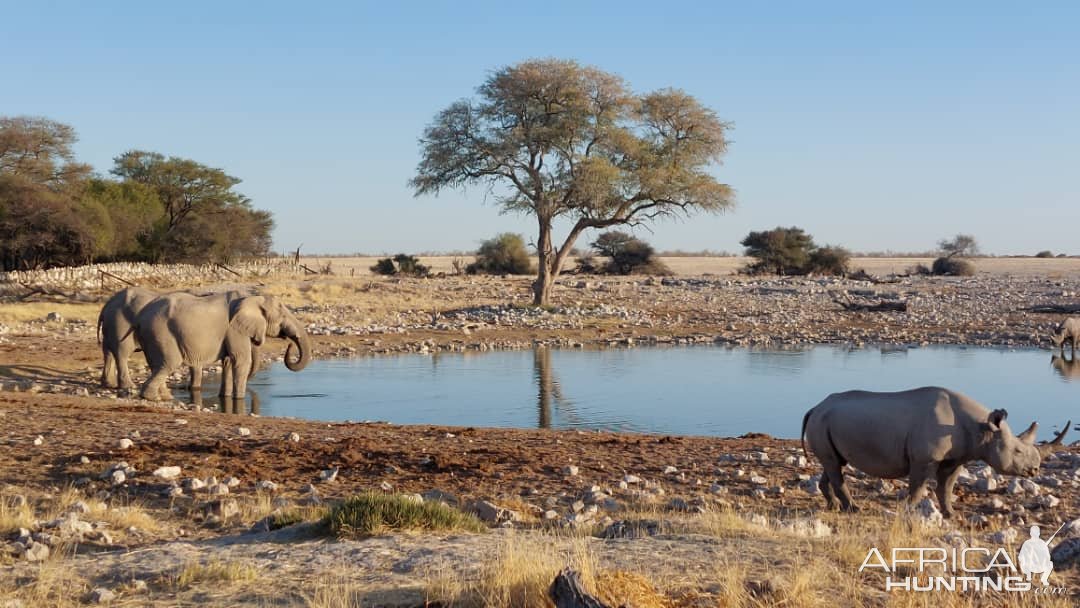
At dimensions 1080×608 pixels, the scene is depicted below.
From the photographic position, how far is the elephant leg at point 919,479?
7.79 m

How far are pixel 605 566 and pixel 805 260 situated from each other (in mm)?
55468

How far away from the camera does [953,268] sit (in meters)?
60.5

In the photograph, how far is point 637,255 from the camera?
57.9 metres

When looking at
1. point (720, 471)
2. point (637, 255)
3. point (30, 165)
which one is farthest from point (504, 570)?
point (637, 255)

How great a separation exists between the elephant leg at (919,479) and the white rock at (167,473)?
6150 mm

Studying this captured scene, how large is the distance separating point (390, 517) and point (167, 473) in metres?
2.91

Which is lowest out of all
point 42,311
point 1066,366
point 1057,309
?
point 1066,366

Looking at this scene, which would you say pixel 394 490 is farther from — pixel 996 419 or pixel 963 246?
pixel 963 246

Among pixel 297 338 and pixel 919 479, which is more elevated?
pixel 297 338

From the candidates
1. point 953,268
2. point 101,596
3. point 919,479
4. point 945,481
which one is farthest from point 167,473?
point 953,268

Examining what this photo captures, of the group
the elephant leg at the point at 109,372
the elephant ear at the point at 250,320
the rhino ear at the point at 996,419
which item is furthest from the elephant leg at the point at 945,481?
the elephant leg at the point at 109,372

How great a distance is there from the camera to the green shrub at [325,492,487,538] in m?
6.76

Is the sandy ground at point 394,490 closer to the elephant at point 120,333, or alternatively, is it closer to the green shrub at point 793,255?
the elephant at point 120,333

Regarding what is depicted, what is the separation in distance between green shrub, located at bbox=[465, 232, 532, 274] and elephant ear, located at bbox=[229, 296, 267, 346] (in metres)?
38.9
